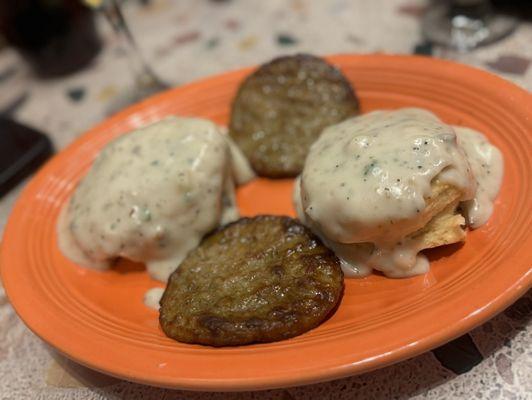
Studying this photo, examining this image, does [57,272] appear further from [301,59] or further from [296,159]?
[301,59]

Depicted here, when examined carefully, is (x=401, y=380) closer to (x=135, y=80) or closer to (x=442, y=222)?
(x=442, y=222)

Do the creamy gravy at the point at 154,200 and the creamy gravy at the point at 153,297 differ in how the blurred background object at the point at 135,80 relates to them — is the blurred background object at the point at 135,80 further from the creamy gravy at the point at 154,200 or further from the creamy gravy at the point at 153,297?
the creamy gravy at the point at 153,297

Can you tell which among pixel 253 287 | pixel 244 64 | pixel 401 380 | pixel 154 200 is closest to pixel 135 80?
pixel 244 64

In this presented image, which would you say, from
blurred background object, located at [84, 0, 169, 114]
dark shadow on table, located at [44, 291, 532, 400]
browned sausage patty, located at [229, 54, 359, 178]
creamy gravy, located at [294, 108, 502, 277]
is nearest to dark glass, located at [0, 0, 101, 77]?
blurred background object, located at [84, 0, 169, 114]

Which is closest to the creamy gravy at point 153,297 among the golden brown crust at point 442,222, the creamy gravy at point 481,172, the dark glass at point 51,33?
the golden brown crust at point 442,222

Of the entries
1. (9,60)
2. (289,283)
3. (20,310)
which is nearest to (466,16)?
(289,283)

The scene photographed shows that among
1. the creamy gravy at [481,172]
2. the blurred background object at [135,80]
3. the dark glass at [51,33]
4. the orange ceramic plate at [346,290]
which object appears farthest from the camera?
the dark glass at [51,33]
